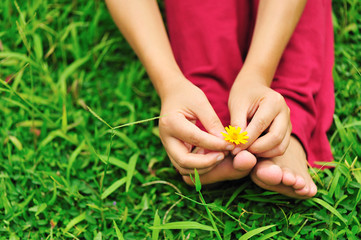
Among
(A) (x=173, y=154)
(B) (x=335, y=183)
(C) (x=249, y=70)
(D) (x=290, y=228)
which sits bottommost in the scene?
(D) (x=290, y=228)

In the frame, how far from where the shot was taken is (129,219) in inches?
56.5

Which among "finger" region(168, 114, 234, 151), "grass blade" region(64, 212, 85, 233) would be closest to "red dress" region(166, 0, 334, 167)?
"finger" region(168, 114, 234, 151)

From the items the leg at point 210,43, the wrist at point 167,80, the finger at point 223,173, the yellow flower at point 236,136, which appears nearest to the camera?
the yellow flower at point 236,136

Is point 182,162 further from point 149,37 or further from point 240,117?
point 149,37

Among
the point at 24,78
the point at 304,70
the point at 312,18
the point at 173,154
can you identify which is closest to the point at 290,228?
the point at 173,154

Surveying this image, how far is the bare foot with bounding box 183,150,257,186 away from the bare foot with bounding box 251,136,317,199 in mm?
47

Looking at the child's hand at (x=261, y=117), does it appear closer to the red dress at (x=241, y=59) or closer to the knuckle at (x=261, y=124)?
the knuckle at (x=261, y=124)

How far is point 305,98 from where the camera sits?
1.48 m

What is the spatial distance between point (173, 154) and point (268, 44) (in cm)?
53

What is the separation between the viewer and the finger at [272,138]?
1.23 metres

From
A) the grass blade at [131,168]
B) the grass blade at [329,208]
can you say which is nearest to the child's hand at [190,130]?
the grass blade at [131,168]

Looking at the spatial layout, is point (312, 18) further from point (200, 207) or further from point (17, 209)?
point (17, 209)

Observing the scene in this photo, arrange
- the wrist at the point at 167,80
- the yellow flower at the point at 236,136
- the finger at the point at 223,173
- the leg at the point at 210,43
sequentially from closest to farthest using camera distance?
the yellow flower at the point at 236,136, the finger at the point at 223,173, the wrist at the point at 167,80, the leg at the point at 210,43

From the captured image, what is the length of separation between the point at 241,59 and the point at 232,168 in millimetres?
490
